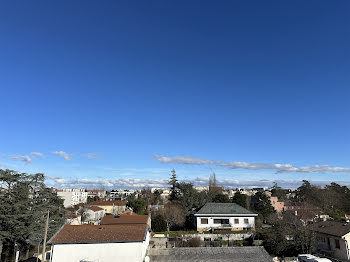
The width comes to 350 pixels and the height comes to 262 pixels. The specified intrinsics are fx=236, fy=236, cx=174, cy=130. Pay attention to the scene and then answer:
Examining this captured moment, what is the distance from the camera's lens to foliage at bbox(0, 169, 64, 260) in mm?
29469

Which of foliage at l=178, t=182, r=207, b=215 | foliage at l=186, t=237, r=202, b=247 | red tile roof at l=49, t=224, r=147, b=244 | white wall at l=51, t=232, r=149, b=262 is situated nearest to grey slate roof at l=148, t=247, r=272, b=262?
white wall at l=51, t=232, r=149, b=262

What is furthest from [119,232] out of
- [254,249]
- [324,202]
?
[324,202]

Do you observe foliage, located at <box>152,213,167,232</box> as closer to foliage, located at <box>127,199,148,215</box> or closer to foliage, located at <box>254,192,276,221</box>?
foliage, located at <box>127,199,148,215</box>

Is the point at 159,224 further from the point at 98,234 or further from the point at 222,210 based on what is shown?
the point at 98,234

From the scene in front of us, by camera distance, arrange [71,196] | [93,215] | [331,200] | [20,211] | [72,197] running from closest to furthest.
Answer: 1. [20,211]
2. [331,200]
3. [93,215]
4. [71,196]
5. [72,197]

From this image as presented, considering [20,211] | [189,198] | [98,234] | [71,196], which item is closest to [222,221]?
[189,198]

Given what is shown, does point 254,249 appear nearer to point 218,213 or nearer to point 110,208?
point 218,213

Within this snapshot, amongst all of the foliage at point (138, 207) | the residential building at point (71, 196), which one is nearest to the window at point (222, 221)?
the foliage at point (138, 207)

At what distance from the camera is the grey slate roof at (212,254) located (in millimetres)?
22125

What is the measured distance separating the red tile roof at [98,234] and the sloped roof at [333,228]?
2470 cm

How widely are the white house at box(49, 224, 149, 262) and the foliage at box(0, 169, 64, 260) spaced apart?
11123mm

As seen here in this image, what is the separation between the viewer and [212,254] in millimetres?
23094

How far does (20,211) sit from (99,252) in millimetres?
15316

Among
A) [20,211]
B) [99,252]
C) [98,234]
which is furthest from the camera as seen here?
[20,211]
